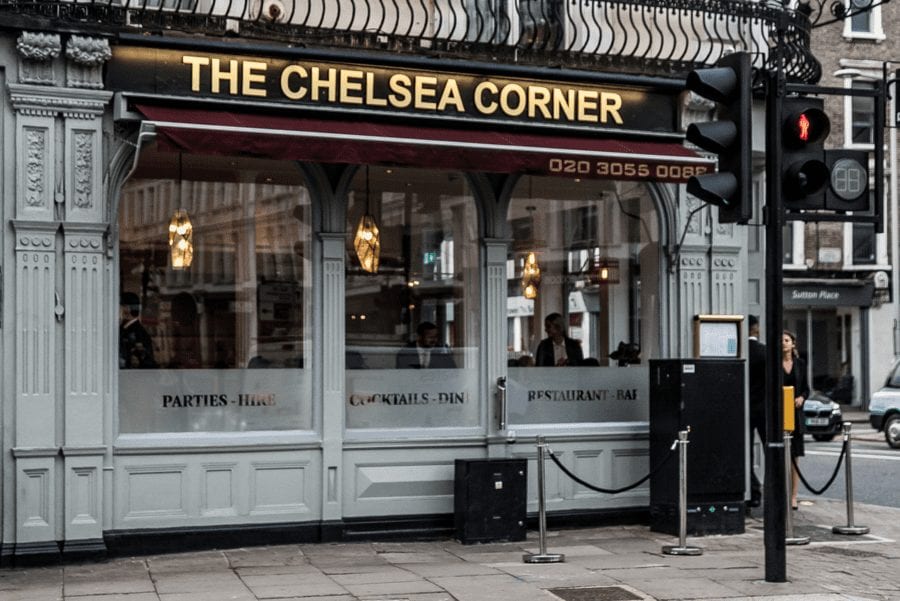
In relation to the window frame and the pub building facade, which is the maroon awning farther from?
the window frame

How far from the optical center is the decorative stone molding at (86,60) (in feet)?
35.9

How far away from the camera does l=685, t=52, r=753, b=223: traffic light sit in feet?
31.1

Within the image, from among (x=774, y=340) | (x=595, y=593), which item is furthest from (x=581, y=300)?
(x=595, y=593)

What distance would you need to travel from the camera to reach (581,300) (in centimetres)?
1361

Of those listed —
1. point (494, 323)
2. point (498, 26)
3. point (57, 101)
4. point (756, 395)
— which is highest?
point (498, 26)

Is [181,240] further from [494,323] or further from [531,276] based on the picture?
[531,276]

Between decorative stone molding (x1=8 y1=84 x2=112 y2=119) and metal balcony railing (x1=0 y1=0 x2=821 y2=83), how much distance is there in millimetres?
495

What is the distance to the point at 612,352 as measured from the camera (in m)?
13.6

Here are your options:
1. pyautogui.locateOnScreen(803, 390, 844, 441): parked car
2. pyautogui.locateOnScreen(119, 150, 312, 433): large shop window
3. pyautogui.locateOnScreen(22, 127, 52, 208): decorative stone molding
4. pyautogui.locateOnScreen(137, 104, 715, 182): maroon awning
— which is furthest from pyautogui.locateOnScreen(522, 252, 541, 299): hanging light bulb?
pyautogui.locateOnScreen(803, 390, 844, 441): parked car

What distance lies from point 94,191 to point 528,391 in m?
4.58

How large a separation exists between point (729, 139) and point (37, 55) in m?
5.53

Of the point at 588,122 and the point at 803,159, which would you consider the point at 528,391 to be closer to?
the point at 588,122

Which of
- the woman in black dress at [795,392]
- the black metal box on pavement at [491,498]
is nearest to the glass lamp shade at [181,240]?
the black metal box on pavement at [491,498]

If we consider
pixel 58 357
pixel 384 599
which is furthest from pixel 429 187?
pixel 384 599
